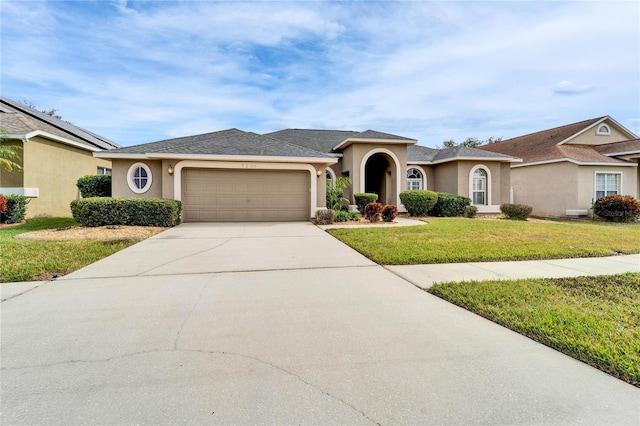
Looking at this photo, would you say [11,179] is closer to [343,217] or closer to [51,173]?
[51,173]

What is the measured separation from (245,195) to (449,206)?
10.1m

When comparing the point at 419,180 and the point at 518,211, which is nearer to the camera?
the point at 518,211

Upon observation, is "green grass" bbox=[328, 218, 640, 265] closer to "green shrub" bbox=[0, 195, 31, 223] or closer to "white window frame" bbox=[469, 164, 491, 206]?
"white window frame" bbox=[469, 164, 491, 206]

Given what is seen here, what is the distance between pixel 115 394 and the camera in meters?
2.23

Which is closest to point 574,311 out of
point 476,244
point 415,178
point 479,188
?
point 476,244

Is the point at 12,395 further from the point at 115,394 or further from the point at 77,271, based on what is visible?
the point at 77,271

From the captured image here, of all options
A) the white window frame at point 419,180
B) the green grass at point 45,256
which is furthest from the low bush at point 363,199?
the green grass at point 45,256

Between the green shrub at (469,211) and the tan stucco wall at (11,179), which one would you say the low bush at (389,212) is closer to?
the green shrub at (469,211)

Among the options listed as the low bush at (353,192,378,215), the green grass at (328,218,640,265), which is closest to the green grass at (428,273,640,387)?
the green grass at (328,218,640,265)

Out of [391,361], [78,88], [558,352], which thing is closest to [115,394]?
[391,361]

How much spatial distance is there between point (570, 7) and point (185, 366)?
12.4 m

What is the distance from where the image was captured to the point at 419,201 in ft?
50.2

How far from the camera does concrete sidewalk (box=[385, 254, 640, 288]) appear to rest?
538cm

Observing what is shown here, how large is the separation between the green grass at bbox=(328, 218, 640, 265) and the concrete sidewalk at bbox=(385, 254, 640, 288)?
35cm
